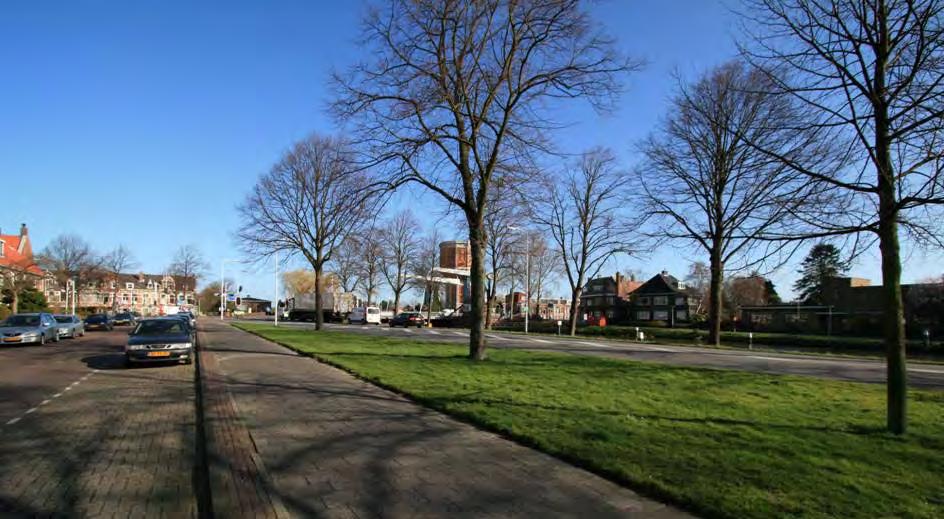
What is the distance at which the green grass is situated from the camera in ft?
16.5

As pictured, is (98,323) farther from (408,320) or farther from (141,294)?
(141,294)

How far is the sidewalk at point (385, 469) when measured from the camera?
192 inches

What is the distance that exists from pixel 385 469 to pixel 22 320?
2868cm

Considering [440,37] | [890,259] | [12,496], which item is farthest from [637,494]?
[440,37]

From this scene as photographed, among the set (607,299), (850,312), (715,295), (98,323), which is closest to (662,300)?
(607,299)

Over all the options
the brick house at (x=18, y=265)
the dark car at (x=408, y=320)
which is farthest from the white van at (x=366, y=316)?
the brick house at (x=18, y=265)

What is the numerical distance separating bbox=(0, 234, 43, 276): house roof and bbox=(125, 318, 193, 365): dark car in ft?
187

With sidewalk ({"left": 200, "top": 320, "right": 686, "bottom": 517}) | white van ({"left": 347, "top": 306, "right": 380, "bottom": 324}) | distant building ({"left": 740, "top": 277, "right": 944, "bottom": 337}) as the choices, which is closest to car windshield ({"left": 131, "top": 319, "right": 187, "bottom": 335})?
sidewalk ({"left": 200, "top": 320, "right": 686, "bottom": 517})

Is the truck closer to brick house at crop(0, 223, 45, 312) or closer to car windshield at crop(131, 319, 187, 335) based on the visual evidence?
brick house at crop(0, 223, 45, 312)

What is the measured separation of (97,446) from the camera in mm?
7551

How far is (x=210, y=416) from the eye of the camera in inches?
350

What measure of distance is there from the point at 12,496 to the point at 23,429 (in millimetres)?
3842

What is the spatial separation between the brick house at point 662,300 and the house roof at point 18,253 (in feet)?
250

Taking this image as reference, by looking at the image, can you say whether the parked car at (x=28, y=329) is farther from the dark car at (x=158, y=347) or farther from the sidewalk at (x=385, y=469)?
the sidewalk at (x=385, y=469)
